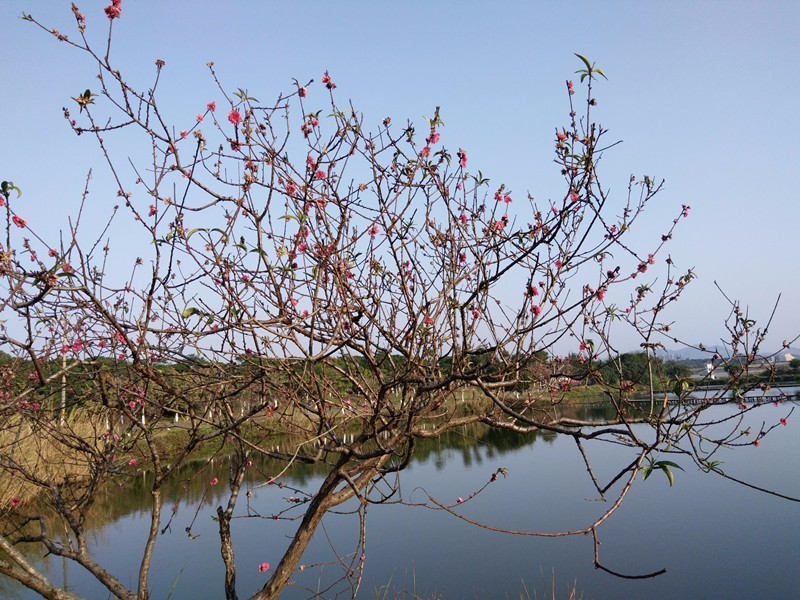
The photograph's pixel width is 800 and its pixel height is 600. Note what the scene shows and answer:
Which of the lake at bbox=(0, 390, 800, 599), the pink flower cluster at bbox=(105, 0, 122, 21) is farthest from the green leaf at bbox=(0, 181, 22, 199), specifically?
the lake at bbox=(0, 390, 800, 599)

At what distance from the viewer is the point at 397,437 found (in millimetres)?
2076

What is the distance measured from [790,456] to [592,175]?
1080cm

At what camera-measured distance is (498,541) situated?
6.70 metres

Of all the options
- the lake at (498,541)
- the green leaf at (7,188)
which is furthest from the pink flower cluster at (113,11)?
the lake at (498,541)

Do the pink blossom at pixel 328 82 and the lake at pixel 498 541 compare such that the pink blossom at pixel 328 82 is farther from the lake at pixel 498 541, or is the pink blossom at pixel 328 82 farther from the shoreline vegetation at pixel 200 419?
the lake at pixel 498 541

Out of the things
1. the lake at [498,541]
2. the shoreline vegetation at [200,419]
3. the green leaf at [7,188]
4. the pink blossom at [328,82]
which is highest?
the pink blossom at [328,82]

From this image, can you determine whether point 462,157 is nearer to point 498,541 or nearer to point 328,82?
point 328,82

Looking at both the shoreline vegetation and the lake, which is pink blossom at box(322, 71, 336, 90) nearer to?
the shoreline vegetation

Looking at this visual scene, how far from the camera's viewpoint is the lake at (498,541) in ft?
17.8

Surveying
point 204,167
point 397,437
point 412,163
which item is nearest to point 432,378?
point 397,437

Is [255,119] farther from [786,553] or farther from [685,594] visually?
[786,553]

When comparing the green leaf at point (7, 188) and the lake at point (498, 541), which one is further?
the lake at point (498, 541)

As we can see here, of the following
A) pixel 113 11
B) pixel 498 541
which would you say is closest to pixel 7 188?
pixel 113 11

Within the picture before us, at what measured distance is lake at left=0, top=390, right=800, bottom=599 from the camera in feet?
17.8
